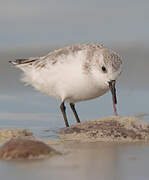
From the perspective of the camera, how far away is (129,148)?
6.71 m

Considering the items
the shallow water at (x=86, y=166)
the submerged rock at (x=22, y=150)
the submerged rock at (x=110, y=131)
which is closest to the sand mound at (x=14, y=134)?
the submerged rock at (x=110, y=131)

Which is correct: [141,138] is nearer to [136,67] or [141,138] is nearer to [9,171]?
[9,171]

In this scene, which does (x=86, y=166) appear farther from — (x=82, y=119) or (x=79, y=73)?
(x=82, y=119)

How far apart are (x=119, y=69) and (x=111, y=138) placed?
1.33 meters

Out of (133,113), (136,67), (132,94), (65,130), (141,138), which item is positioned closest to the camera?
(141,138)

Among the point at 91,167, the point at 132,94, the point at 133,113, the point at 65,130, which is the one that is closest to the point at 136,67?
the point at 132,94

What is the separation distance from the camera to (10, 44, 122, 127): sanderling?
27.5 feet

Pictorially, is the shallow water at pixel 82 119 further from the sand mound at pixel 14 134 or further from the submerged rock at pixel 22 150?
the sand mound at pixel 14 134

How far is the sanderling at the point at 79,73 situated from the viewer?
Answer: 8.38 meters

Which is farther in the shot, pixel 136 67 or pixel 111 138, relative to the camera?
pixel 136 67

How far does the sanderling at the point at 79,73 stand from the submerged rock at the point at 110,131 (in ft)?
2.29

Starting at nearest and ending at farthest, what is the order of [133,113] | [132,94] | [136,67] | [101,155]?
1. [101,155]
2. [133,113]
3. [132,94]
4. [136,67]

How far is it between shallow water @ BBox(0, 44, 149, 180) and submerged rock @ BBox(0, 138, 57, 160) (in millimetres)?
143

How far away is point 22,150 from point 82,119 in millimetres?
3774
